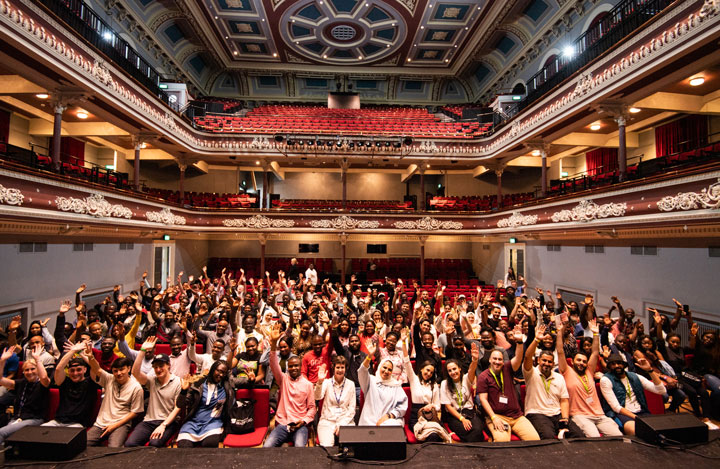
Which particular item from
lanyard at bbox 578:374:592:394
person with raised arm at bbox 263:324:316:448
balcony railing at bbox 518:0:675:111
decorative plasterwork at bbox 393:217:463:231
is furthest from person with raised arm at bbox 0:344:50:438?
decorative plasterwork at bbox 393:217:463:231

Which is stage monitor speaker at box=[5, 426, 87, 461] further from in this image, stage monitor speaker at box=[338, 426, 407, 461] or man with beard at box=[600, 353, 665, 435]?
man with beard at box=[600, 353, 665, 435]

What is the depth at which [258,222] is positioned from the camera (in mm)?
14305

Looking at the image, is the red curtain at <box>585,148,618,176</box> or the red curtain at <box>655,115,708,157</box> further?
the red curtain at <box>585,148,618,176</box>

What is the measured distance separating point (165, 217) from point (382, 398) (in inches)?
426

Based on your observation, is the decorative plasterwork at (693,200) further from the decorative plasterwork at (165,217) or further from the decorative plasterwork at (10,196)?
the decorative plasterwork at (165,217)

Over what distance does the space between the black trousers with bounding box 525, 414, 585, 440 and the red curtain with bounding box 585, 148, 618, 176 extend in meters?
11.7

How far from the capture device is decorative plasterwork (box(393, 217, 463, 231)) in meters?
14.5

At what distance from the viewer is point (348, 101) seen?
2077 cm

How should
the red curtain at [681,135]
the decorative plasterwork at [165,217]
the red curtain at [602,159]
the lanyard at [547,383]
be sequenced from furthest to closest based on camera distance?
the red curtain at [602,159] < the decorative plasterwork at [165,217] < the red curtain at [681,135] < the lanyard at [547,383]

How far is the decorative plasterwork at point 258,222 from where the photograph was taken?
1423 centimetres

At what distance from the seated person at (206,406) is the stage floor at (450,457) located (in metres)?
0.59

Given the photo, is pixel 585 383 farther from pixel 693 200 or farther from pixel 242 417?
pixel 693 200

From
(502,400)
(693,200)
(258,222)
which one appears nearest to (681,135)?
(693,200)

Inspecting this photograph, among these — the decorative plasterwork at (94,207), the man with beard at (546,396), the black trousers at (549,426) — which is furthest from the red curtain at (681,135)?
the decorative plasterwork at (94,207)
